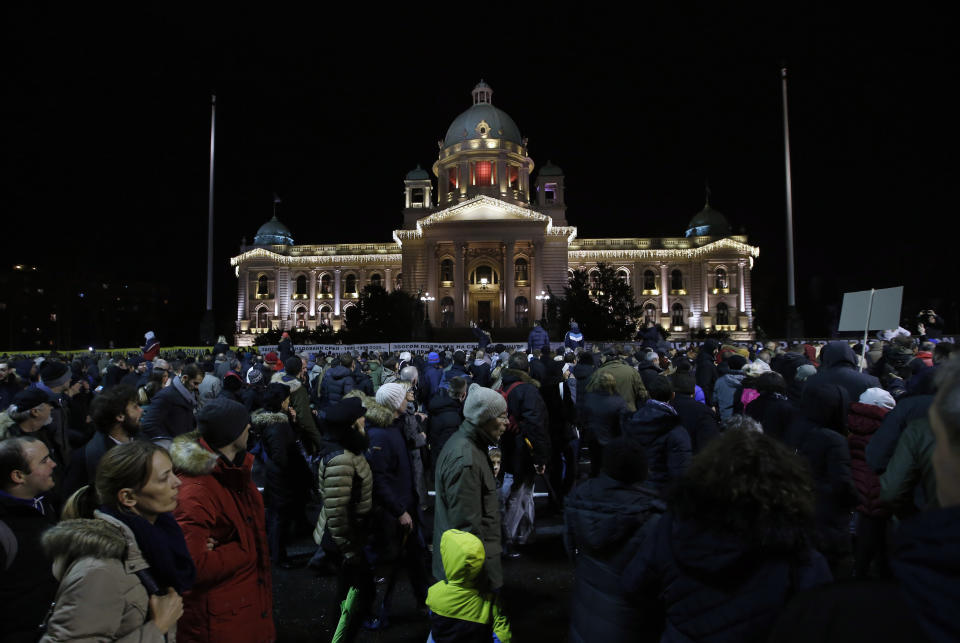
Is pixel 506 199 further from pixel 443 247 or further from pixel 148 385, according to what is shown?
pixel 148 385

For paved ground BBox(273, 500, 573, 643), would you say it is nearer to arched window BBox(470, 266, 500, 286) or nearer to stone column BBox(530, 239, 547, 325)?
stone column BBox(530, 239, 547, 325)

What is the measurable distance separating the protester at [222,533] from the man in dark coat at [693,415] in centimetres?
415

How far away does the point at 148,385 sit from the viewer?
814 cm

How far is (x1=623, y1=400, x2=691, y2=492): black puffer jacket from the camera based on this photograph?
5062 millimetres

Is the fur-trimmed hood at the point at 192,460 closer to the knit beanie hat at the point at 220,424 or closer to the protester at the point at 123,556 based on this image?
the knit beanie hat at the point at 220,424

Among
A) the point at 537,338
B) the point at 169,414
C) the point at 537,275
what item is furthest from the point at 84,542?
the point at 537,275

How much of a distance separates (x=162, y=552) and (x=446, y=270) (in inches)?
2210

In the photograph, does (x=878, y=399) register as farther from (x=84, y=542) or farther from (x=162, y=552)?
(x=84, y=542)

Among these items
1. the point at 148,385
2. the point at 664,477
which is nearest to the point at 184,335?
the point at 148,385

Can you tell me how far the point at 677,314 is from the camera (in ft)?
210

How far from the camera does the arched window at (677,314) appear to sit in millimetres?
63656

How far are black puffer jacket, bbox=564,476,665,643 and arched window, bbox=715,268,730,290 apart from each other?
64607 millimetres

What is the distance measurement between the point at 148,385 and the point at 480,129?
56.0m

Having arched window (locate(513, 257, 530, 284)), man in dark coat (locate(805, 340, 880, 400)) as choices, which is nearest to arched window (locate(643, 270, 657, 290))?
arched window (locate(513, 257, 530, 284))
